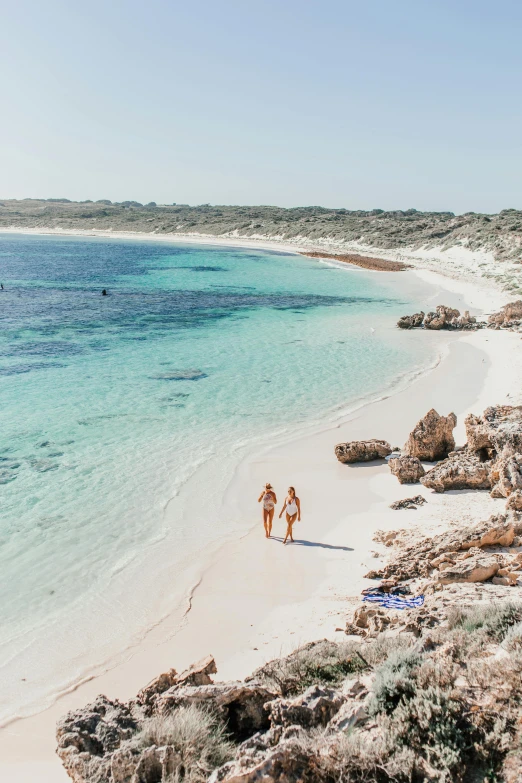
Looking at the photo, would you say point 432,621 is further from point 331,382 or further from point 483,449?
point 331,382

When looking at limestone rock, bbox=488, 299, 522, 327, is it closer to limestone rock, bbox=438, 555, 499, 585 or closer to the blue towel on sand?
limestone rock, bbox=438, 555, 499, 585

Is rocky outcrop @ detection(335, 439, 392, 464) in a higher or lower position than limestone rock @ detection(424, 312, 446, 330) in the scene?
lower

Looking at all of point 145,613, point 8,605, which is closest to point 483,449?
point 145,613

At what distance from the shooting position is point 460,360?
23891 millimetres

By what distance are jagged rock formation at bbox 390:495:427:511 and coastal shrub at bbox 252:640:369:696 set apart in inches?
219

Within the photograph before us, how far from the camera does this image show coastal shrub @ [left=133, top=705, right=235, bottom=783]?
4.21m

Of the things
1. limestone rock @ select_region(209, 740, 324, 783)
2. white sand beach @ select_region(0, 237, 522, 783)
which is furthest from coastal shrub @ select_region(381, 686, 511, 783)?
white sand beach @ select_region(0, 237, 522, 783)

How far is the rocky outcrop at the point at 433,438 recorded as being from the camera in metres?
13.3

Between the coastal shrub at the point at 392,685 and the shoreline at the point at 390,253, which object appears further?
the shoreline at the point at 390,253

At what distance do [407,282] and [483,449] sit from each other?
39597 millimetres

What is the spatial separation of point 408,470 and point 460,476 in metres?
1.18

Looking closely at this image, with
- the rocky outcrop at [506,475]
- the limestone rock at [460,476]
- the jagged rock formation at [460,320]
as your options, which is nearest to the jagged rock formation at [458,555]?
the rocky outcrop at [506,475]

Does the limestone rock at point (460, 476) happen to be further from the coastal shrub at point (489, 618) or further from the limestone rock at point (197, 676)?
the limestone rock at point (197, 676)

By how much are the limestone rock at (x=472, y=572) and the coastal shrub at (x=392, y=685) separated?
260 cm
